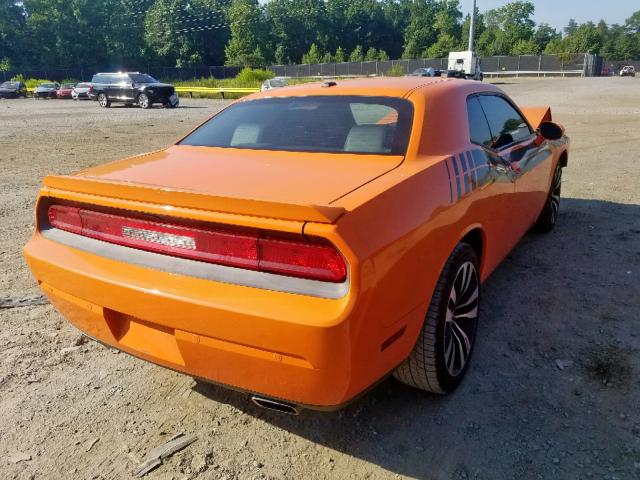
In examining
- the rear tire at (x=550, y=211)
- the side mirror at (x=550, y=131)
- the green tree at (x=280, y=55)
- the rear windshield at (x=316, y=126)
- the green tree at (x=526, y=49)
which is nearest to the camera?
the rear windshield at (x=316, y=126)

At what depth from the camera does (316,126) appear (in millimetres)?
2891

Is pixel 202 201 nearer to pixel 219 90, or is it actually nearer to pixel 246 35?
pixel 219 90

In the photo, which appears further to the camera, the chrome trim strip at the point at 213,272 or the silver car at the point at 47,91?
the silver car at the point at 47,91

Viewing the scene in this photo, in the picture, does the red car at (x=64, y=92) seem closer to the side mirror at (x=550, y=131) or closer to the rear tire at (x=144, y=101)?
the rear tire at (x=144, y=101)

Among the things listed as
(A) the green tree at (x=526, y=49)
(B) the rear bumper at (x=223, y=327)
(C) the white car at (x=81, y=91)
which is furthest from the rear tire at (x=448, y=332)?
(A) the green tree at (x=526, y=49)

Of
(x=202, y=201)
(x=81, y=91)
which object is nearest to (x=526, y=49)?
(x=81, y=91)

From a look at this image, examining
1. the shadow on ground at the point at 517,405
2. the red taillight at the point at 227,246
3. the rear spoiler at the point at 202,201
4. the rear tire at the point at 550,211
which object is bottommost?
the shadow on ground at the point at 517,405

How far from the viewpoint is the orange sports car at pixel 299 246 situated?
1.79 metres

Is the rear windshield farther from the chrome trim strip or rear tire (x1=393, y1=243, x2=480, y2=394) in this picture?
the chrome trim strip

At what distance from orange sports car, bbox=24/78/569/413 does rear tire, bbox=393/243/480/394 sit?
10 millimetres

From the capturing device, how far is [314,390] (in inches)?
72.7

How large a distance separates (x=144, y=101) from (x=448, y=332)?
25172 mm

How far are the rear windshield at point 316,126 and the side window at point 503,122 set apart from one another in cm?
84

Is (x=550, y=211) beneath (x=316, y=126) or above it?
beneath
